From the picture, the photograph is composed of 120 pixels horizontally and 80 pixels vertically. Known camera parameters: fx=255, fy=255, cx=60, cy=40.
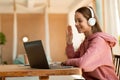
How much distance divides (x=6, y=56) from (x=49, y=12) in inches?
52.4

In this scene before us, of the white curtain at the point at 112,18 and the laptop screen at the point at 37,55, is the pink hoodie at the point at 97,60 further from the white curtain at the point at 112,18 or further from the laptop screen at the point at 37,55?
the white curtain at the point at 112,18

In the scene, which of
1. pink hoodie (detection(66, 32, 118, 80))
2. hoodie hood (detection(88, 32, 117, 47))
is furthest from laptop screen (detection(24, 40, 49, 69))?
hoodie hood (detection(88, 32, 117, 47))

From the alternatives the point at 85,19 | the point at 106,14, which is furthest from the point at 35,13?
the point at 85,19

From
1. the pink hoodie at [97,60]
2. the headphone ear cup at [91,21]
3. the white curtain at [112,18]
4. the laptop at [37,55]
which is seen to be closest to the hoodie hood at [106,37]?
the pink hoodie at [97,60]

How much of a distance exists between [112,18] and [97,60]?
2971 millimetres

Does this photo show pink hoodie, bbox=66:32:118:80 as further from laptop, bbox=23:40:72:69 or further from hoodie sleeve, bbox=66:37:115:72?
laptop, bbox=23:40:72:69

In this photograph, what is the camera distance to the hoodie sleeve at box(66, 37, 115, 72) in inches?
58.5

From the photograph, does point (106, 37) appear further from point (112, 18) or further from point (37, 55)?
point (112, 18)

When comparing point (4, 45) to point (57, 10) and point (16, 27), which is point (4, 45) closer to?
point (16, 27)

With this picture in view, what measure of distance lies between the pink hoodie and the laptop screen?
18cm

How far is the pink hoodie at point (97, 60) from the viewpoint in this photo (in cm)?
150

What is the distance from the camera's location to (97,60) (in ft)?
5.14

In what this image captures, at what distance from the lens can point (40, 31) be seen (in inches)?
222

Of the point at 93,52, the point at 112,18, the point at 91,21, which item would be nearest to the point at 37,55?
the point at 93,52
